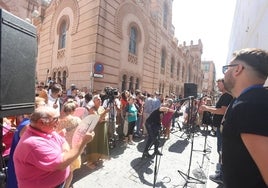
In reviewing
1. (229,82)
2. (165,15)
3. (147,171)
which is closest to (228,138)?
(229,82)

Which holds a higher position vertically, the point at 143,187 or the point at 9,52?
the point at 9,52

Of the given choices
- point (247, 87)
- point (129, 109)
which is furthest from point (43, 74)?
point (247, 87)

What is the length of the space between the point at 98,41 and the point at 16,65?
11052mm

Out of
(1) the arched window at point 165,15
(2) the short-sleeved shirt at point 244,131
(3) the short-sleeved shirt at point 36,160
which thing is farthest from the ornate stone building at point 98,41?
(2) the short-sleeved shirt at point 244,131

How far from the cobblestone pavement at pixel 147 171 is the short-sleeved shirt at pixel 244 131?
8.87 ft

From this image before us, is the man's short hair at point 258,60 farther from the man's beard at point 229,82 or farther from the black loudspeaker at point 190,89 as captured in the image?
the black loudspeaker at point 190,89

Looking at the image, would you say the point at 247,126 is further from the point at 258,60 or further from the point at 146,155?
the point at 146,155

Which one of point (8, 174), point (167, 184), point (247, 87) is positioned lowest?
point (167, 184)

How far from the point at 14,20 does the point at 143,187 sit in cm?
386

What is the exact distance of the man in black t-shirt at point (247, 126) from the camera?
1297 mm

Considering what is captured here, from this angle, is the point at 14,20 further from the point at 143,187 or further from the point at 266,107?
the point at 143,187

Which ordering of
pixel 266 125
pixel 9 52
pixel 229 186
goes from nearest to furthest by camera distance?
pixel 266 125 < pixel 229 186 < pixel 9 52

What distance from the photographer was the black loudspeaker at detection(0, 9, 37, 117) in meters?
1.83

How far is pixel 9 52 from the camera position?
6.13 ft
